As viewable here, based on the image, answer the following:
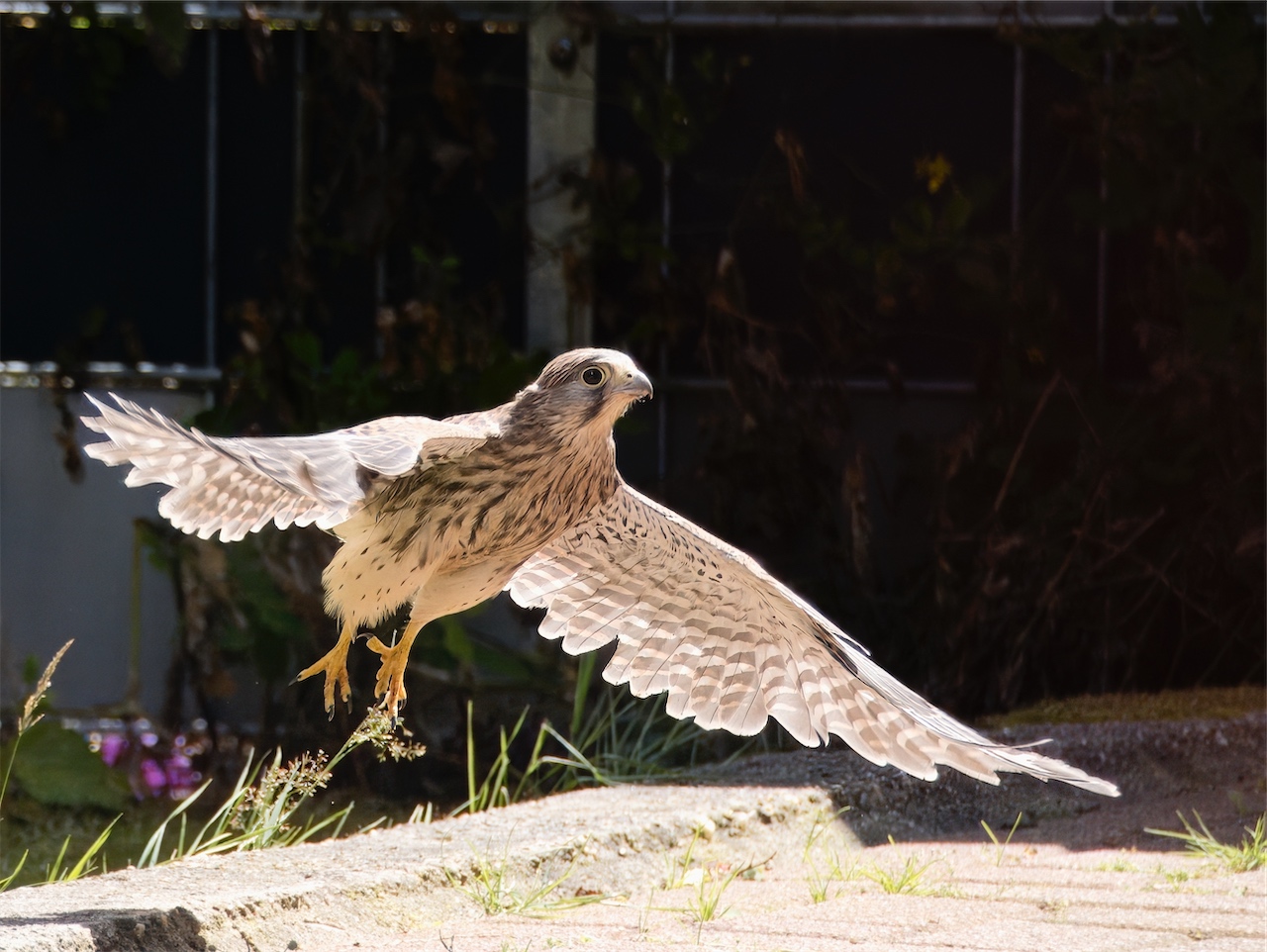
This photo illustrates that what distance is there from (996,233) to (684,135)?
1299mm

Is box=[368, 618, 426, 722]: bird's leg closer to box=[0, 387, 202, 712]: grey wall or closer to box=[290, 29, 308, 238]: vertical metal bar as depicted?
box=[0, 387, 202, 712]: grey wall

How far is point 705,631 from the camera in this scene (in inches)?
120

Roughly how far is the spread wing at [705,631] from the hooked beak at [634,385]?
1.38 ft

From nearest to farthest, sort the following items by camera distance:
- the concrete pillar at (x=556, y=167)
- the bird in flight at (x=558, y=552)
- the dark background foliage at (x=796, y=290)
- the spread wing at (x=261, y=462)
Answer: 1. the spread wing at (x=261, y=462)
2. the bird in flight at (x=558, y=552)
3. the dark background foliage at (x=796, y=290)
4. the concrete pillar at (x=556, y=167)

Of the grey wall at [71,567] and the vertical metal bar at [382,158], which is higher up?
the vertical metal bar at [382,158]

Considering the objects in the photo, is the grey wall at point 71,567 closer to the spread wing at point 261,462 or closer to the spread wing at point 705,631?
the spread wing at point 705,631

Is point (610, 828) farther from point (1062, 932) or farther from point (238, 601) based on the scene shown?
point (238, 601)

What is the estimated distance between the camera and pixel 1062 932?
258 centimetres

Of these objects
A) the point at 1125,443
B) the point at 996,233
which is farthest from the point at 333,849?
the point at 996,233

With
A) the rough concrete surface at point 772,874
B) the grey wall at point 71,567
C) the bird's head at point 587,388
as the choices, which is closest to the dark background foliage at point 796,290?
the grey wall at point 71,567

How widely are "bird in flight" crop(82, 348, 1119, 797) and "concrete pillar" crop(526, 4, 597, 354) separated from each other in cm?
234

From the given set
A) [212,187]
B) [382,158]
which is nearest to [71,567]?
[212,187]

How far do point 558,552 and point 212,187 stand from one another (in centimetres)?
310

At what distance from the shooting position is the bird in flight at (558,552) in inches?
80.6
